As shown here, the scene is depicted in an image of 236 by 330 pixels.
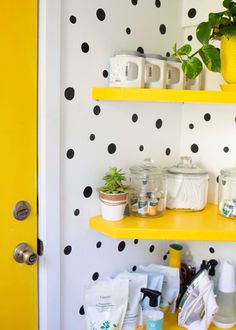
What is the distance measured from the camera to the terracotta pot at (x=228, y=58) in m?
1.03

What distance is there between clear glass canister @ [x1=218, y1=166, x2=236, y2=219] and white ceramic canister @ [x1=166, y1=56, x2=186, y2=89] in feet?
0.98

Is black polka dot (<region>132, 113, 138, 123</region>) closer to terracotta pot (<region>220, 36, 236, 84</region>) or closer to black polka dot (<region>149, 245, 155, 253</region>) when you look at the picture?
terracotta pot (<region>220, 36, 236, 84</region>)

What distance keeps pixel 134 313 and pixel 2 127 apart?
2.16ft

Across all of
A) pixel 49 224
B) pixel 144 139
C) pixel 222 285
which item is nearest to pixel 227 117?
pixel 144 139

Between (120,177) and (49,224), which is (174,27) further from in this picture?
(49,224)

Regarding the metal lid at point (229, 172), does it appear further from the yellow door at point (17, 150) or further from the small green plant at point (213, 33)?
the yellow door at point (17, 150)

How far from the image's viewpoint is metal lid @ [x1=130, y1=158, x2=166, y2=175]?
1241mm

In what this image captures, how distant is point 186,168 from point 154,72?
32 centimetres

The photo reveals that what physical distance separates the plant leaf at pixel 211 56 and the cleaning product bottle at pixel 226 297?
59 centimetres

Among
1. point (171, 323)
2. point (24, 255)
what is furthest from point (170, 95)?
point (171, 323)

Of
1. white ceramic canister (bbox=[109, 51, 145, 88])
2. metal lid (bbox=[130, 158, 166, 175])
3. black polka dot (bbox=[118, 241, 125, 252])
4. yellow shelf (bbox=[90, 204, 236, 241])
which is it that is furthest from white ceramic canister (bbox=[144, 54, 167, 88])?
black polka dot (bbox=[118, 241, 125, 252])

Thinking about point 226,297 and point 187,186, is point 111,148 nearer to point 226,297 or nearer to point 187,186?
point 187,186

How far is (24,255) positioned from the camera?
1.03 m

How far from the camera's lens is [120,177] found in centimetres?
116
